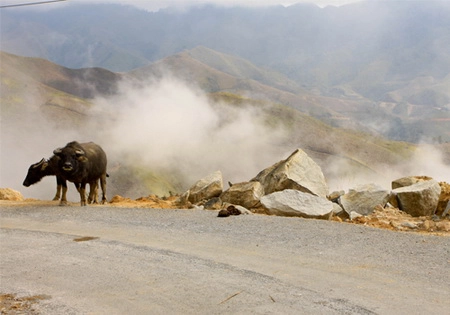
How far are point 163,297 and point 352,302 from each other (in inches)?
123

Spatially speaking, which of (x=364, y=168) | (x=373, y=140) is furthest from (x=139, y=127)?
(x=373, y=140)

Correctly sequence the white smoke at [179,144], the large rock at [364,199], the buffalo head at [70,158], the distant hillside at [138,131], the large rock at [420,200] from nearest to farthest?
the large rock at [420,200] < the large rock at [364,199] < the buffalo head at [70,158] < the distant hillside at [138,131] < the white smoke at [179,144]

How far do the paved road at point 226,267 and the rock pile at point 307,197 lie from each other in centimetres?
128

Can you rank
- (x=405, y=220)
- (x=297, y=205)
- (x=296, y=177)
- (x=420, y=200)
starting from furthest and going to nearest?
1. (x=296, y=177)
2. (x=420, y=200)
3. (x=297, y=205)
4. (x=405, y=220)

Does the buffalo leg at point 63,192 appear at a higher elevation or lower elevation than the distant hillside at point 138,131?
lower

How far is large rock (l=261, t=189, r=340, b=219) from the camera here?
15.1 m

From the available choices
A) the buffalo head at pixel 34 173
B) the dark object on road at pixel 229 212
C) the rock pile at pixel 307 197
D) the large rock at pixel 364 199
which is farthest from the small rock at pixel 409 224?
the buffalo head at pixel 34 173

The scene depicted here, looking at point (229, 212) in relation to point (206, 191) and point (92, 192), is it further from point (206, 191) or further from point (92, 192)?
point (92, 192)

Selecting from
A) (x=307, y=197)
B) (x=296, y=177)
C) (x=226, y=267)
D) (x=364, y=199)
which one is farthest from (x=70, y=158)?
(x=226, y=267)

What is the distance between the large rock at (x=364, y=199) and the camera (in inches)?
656

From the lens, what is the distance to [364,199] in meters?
17.0

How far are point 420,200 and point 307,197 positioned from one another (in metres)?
3.83

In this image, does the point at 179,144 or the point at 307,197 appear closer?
the point at 307,197

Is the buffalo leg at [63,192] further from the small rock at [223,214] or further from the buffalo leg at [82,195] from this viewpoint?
the small rock at [223,214]
